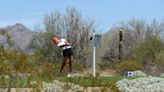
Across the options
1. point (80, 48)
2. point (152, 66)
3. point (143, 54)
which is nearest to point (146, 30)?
point (80, 48)

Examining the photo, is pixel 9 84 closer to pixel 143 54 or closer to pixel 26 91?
pixel 26 91

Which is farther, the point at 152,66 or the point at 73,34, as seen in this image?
the point at 73,34

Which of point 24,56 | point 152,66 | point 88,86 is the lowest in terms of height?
point 152,66

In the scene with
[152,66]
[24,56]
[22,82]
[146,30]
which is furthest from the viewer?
[146,30]

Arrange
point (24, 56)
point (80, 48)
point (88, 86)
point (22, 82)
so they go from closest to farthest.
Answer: point (24, 56)
point (22, 82)
point (88, 86)
point (80, 48)

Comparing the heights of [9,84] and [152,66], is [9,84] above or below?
above

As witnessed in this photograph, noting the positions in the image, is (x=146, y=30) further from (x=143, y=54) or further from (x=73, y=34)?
(x=143, y=54)

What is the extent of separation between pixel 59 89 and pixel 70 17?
1852 inches

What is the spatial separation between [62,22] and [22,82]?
46.9m

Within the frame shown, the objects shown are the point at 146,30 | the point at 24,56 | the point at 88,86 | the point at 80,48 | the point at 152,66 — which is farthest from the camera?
the point at 146,30

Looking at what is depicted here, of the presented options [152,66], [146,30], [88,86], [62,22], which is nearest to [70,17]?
[62,22]

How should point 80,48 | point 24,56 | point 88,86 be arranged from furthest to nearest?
point 80,48 → point 88,86 → point 24,56

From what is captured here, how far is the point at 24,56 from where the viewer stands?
26.2ft

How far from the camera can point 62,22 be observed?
5541 centimetres
